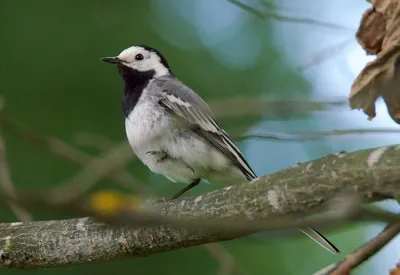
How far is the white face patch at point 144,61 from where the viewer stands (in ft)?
14.3

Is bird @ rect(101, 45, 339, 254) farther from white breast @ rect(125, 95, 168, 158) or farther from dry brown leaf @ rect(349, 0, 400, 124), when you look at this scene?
dry brown leaf @ rect(349, 0, 400, 124)

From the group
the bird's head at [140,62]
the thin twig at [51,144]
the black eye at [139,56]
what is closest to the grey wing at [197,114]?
the bird's head at [140,62]

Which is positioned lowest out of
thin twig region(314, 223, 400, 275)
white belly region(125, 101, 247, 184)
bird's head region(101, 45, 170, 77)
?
white belly region(125, 101, 247, 184)

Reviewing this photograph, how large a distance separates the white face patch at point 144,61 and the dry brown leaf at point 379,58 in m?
2.14

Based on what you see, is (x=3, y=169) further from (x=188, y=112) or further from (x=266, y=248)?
(x=266, y=248)

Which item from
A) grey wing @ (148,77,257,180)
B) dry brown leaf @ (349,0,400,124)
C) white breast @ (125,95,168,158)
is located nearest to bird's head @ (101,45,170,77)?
grey wing @ (148,77,257,180)

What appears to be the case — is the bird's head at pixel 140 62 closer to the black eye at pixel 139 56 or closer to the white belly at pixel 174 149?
the black eye at pixel 139 56

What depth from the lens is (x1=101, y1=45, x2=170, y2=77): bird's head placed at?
14.2 ft

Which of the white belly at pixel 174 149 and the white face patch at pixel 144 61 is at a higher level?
the white face patch at pixel 144 61

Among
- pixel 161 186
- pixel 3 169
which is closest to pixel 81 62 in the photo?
pixel 161 186

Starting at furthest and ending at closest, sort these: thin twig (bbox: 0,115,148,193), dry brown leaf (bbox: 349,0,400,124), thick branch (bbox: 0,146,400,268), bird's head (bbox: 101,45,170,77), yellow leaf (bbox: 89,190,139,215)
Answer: bird's head (bbox: 101,45,170,77) < thin twig (bbox: 0,115,148,193) < dry brown leaf (bbox: 349,0,400,124) < thick branch (bbox: 0,146,400,268) < yellow leaf (bbox: 89,190,139,215)

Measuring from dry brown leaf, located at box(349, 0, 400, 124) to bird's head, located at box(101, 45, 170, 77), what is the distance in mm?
2118

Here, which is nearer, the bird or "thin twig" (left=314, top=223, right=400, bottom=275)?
"thin twig" (left=314, top=223, right=400, bottom=275)

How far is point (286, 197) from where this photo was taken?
6.67 ft
